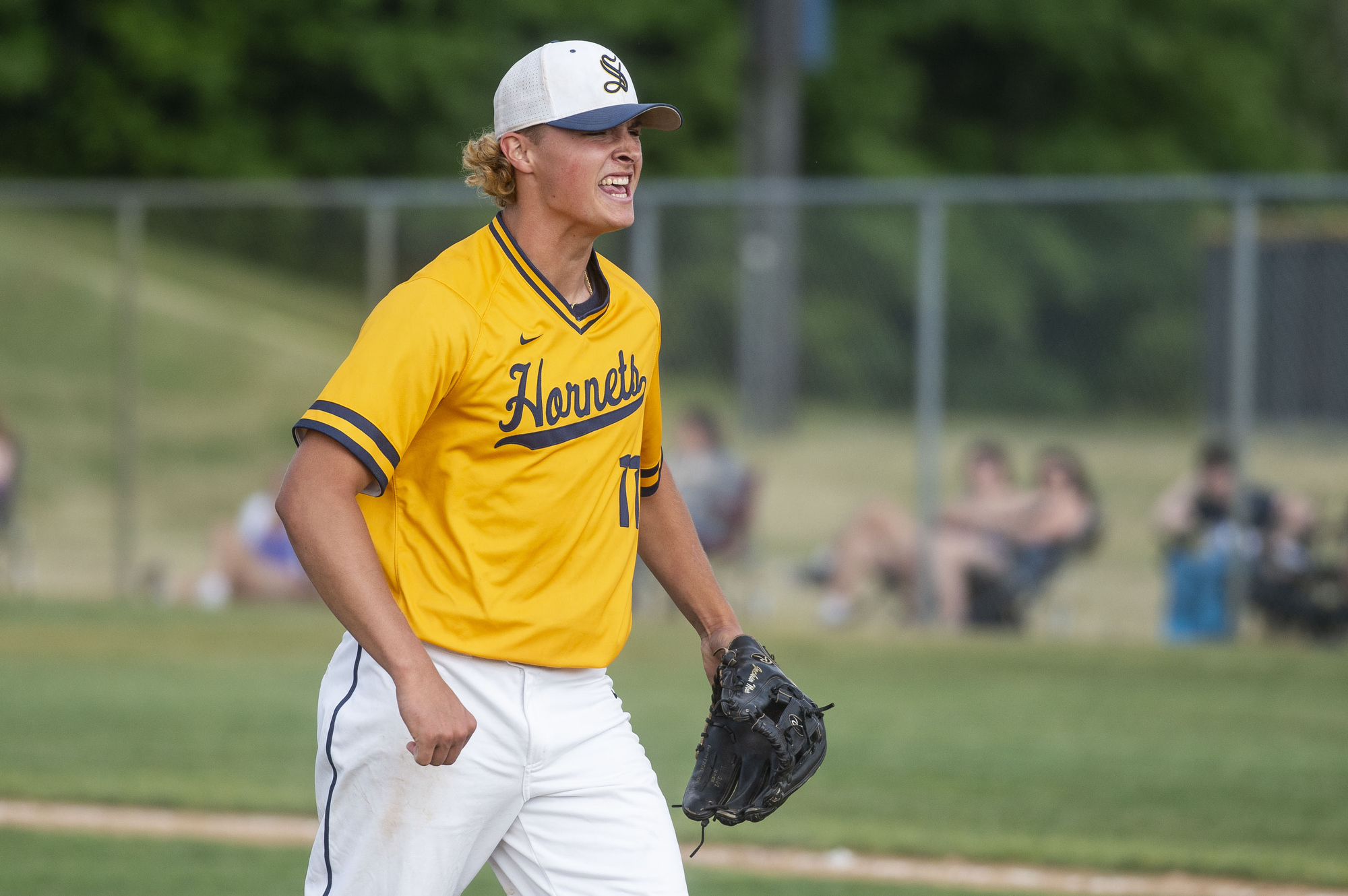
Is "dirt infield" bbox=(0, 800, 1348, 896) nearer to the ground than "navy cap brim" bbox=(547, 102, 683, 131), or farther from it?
nearer to the ground

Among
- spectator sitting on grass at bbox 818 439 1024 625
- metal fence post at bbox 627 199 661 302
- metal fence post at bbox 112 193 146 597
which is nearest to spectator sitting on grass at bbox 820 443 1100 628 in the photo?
spectator sitting on grass at bbox 818 439 1024 625

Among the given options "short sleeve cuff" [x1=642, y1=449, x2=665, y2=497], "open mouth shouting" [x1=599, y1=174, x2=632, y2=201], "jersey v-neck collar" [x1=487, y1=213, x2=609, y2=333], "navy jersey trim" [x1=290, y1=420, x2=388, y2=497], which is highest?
"open mouth shouting" [x1=599, y1=174, x2=632, y2=201]

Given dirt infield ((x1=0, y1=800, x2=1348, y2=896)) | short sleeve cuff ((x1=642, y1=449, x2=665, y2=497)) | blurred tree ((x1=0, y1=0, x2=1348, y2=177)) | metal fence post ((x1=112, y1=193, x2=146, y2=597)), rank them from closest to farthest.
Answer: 1. short sleeve cuff ((x1=642, y1=449, x2=665, y2=497))
2. dirt infield ((x1=0, y1=800, x2=1348, y2=896))
3. metal fence post ((x1=112, y1=193, x2=146, y2=597))
4. blurred tree ((x1=0, y1=0, x2=1348, y2=177))

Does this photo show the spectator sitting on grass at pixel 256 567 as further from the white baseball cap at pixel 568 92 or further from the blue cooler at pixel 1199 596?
the white baseball cap at pixel 568 92

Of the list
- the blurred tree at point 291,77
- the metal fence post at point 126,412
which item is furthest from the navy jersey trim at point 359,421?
the blurred tree at point 291,77

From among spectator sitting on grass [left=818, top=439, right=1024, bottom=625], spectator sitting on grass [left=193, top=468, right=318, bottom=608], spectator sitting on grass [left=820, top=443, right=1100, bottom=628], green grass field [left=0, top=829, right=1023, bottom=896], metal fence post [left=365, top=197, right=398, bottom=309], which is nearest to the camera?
green grass field [left=0, top=829, right=1023, bottom=896]

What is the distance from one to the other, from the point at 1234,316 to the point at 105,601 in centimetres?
795

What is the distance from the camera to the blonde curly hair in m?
3.20

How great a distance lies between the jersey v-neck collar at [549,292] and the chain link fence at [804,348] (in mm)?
7572

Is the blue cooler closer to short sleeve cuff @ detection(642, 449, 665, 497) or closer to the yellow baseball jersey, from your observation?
short sleeve cuff @ detection(642, 449, 665, 497)

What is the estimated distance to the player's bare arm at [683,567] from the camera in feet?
11.6

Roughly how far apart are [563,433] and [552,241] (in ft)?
1.23

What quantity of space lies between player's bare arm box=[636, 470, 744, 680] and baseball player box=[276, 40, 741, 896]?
331 mm

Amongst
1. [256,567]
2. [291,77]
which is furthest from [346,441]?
[291,77]
